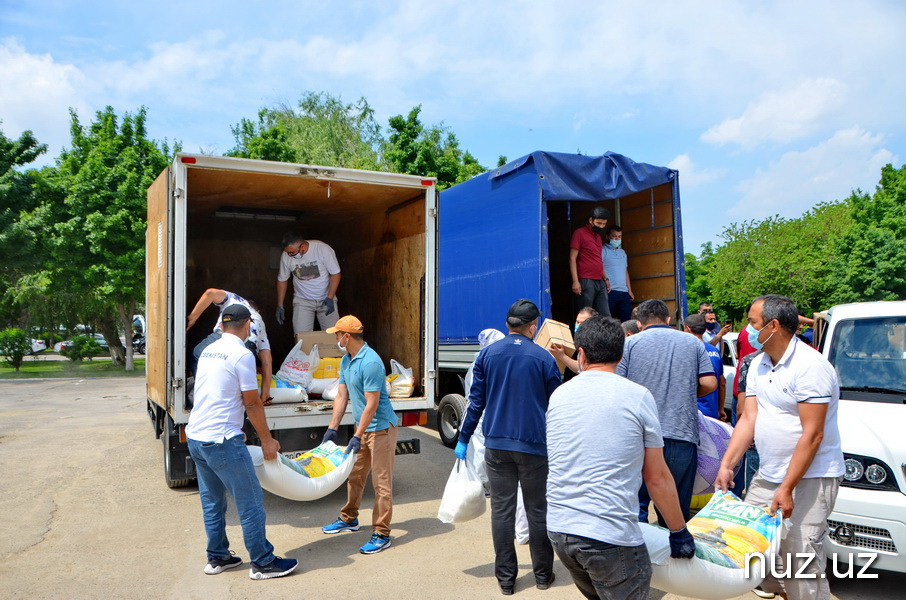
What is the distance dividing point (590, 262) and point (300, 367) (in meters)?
3.46

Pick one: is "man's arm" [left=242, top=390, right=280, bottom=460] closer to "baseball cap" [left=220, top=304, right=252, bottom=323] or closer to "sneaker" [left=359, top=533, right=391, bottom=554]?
"baseball cap" [left=220, top=304, right=252, bottom=323]

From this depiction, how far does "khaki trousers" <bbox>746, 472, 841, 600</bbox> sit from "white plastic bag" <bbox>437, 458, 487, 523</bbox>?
1.87 meters

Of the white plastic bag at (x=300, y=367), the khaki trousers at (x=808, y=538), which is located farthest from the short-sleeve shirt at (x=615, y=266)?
the khaki trousers at (x=808, y=538)

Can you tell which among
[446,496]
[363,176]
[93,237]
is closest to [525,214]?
[363,176]

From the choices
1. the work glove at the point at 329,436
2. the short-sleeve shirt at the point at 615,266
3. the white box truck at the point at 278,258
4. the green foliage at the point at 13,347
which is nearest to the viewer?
the work glove at the point at 329,436

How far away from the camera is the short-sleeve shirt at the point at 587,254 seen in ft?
25.8

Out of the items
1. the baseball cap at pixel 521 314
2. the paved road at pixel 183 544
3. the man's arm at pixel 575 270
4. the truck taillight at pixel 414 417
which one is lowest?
the paved road at pixel 183 544

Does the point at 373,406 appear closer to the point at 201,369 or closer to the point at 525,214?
the point at 201,369

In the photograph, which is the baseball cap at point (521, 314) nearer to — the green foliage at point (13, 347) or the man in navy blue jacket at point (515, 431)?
the man in navy blue jacket at point (515, 431)

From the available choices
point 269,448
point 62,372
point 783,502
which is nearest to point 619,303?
point 269,448

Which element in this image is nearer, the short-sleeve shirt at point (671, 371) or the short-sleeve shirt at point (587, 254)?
the short-sleeve shirt at point (671, 371)

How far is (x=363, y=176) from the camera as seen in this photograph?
22.0 feet

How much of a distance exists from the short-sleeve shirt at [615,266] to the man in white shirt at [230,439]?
4.84 m

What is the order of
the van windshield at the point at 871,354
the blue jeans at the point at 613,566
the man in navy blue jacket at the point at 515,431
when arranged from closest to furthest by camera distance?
the blue jeans at the point at 613,566, the man in navy blue jacket at the point at 515,431, the van windshield at the point at 871,354
